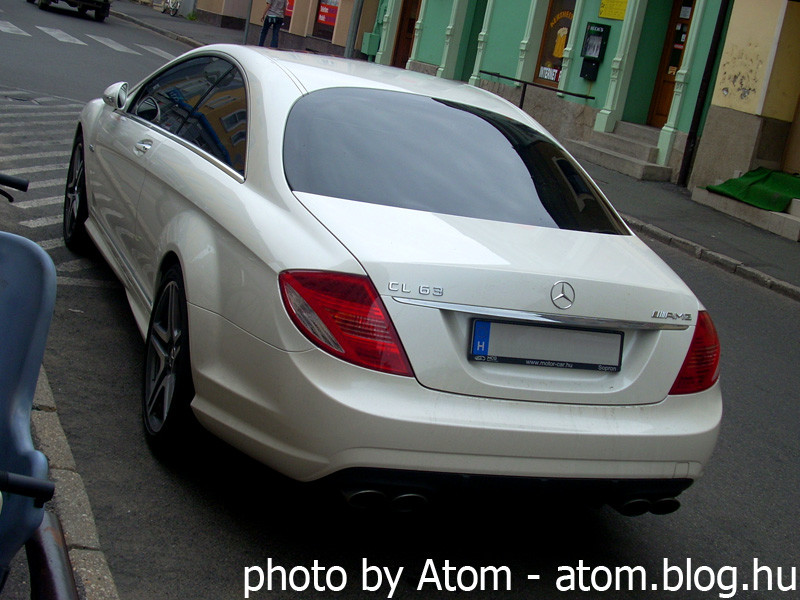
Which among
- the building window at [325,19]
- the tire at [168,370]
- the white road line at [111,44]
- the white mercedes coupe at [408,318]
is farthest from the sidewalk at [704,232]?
the building window at [325,19]

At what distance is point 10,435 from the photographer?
2463mm

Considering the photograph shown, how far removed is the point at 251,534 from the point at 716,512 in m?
2.09

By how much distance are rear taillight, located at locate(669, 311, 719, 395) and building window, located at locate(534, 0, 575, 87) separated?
18765mm

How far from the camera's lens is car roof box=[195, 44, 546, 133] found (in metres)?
4.61

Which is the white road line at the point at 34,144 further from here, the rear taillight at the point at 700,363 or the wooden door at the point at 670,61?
the wooden door at the point at 670,61

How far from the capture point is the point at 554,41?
2278 cm

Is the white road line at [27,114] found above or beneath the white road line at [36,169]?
above

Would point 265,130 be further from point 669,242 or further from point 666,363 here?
point 669,242

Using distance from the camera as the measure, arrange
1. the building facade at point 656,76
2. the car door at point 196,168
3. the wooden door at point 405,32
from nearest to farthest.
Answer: the car door at point 196,168 → the building facade at point 656,76 → the wooden door at point 405,32

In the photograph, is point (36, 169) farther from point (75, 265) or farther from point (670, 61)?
point (670, 61)

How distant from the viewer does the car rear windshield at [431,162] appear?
4.01 meters

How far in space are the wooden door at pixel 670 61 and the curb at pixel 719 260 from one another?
21.6 feet

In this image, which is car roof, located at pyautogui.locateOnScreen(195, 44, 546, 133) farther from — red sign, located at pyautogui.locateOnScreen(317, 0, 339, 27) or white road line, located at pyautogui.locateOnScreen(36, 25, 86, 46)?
red sign, located at pyautogui.locateOnScreen(317, 0, 339, 27)

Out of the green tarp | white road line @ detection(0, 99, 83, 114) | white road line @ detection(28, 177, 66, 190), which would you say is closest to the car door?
white road line @ detection(28, 177, 66, 190)
